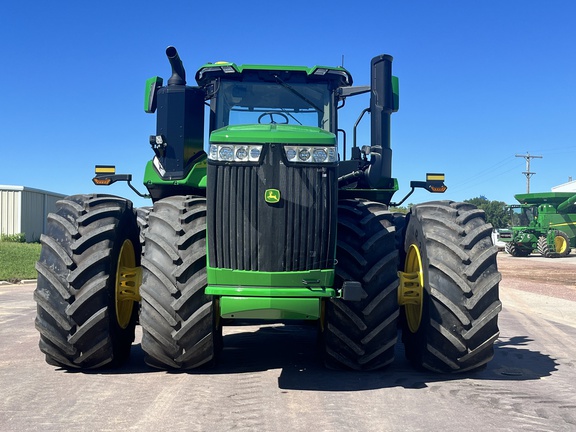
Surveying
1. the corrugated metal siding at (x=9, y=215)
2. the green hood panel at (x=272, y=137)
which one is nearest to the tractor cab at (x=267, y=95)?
the green hood panel at (x=272, y=137)

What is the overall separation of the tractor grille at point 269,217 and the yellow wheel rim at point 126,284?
1205 millimetres

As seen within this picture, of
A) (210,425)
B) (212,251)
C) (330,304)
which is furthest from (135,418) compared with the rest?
(330,304)

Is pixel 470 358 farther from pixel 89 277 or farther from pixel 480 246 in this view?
pixel 89 277

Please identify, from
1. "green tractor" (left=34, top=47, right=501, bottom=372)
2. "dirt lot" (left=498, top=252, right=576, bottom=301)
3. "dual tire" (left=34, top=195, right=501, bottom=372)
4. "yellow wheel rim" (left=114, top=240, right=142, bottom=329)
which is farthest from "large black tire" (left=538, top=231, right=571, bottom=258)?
"yellow wheel rim" (left=114, top=240, right=142, bottom=329)

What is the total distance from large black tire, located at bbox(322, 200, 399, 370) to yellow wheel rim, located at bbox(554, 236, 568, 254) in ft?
104

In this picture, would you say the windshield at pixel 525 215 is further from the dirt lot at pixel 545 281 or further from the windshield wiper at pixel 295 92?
the windshield wiper at pixel 295 92

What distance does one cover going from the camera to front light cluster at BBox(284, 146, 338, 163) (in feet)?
16.6

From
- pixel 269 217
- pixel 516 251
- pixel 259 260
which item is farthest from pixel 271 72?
pixel 516 251

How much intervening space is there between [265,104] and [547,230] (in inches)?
1250

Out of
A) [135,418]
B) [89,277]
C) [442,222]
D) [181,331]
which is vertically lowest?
[135,418]

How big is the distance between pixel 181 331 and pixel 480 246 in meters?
2.75

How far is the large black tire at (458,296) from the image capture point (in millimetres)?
5477

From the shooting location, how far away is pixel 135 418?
14.2 feet

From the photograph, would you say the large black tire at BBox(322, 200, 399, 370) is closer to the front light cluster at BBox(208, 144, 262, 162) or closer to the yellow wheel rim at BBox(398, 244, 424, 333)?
the yellow wheel rim at BBox(398, 244, 424, 333)
